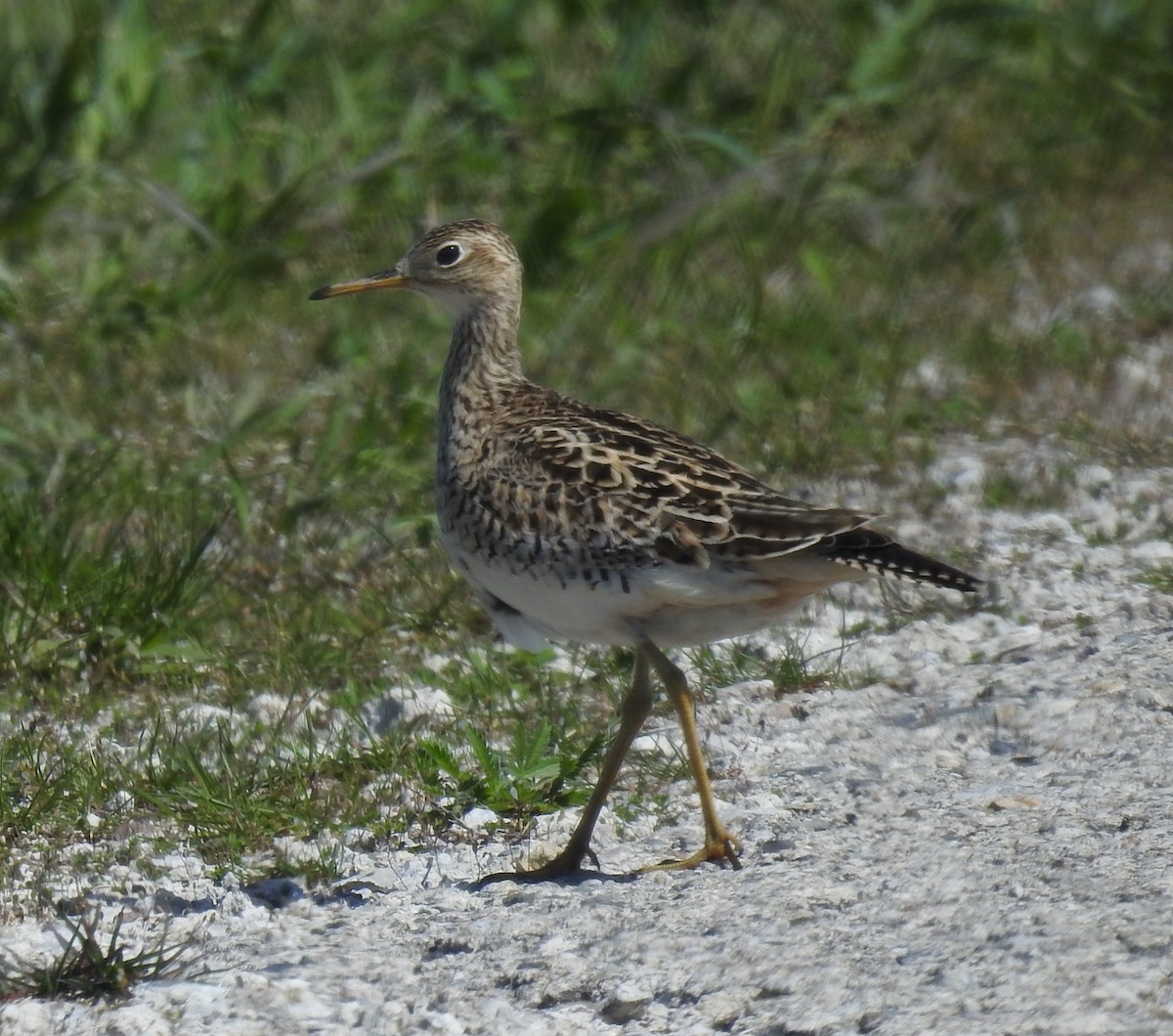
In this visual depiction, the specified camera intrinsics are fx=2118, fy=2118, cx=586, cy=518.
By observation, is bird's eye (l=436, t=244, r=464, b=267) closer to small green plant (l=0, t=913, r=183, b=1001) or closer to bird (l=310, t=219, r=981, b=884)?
bird (l=310, t=219, r=981, b=884)

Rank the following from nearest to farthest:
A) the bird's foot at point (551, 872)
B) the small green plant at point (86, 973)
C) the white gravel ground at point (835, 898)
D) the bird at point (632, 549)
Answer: the white gravel ground at point (835, 898) < the small green plant at point (86, 973) < the bird at point (632, 549) < the bird's foot at point (551, 872)

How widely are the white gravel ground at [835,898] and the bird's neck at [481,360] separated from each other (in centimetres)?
115

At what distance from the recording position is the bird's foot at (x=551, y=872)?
5.23 m

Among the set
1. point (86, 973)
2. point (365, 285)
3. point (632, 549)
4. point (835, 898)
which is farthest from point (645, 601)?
point (365, 285)

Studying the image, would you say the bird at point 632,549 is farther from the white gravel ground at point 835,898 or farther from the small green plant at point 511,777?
the white gravel ground at point 835,898

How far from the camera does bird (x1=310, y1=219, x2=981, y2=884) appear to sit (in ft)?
16.8

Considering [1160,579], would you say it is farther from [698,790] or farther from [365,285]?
[365,285]

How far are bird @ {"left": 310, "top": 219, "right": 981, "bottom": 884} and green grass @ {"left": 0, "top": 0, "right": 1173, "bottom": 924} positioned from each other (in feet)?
1.42

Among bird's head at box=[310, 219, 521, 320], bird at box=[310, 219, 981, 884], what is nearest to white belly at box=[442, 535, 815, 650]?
bird at box=[310, 219, 981, 884]

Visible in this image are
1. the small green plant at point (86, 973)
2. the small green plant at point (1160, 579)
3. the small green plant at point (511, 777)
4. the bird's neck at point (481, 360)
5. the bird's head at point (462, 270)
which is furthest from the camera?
the small green plant at point (1160, 579)

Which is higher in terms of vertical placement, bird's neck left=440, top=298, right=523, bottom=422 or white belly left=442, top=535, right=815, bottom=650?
bird's neck left=440, top=298, right=523, bottom=422

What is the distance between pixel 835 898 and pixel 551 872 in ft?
2.50

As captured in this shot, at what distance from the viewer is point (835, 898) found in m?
4.84

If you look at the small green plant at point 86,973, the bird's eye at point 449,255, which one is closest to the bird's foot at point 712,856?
the small green plant at point 86,973
